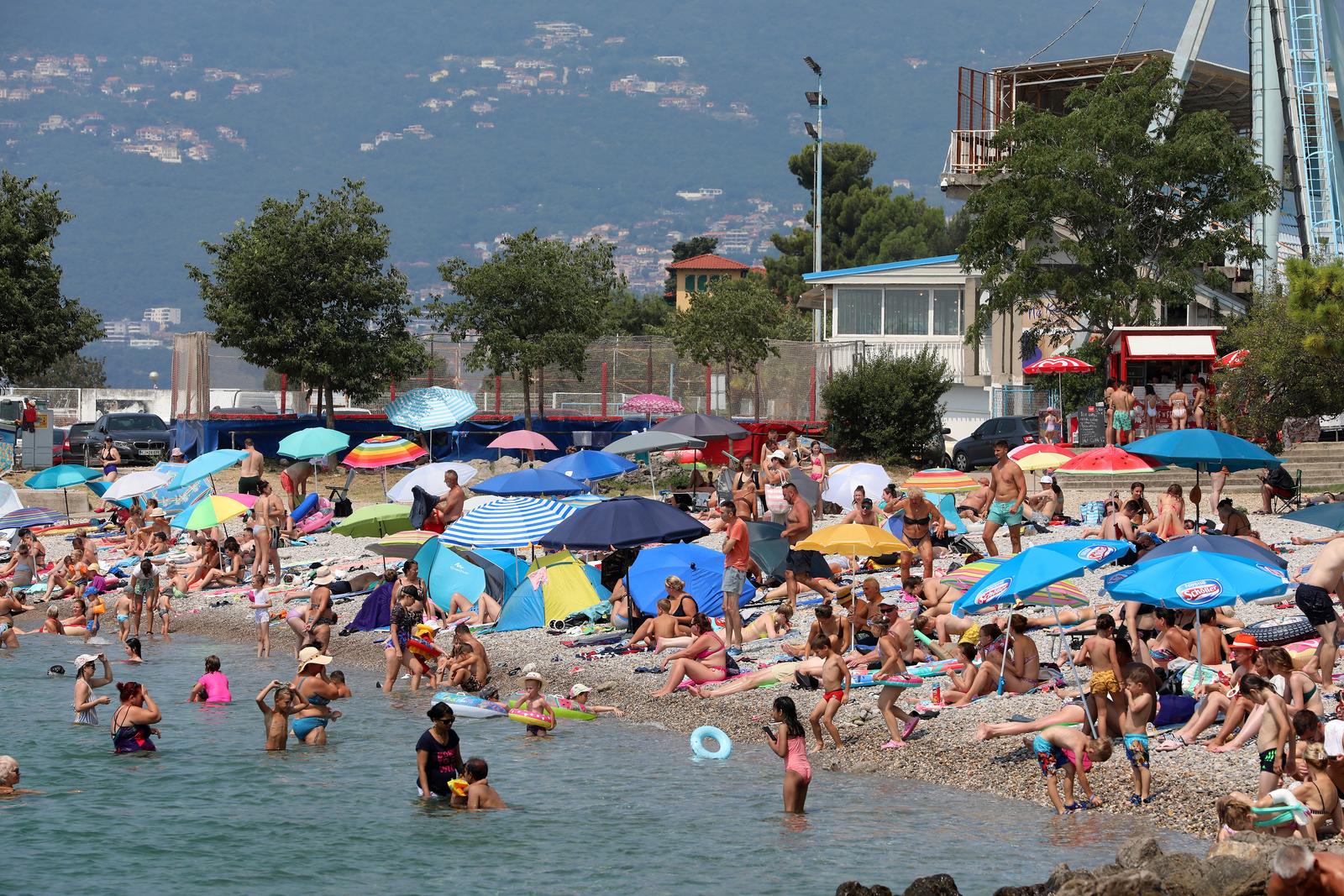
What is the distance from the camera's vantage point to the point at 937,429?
113 feet

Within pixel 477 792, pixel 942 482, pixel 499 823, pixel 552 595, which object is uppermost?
pixel 942 482

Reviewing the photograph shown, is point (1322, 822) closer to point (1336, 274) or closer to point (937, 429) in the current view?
point (1336, 274)

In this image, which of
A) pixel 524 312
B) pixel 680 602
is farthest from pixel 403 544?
pixel 524 312

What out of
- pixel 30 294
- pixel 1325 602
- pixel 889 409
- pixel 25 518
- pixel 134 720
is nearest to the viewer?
pixel 1325 602

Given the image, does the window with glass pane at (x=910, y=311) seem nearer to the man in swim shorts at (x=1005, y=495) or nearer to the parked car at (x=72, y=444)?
the parked car at (x=72, y=444)

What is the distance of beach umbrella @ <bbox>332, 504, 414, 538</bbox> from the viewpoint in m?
23.0

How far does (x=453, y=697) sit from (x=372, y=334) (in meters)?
20.7

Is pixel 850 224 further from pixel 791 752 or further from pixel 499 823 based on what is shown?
pixel 791 752

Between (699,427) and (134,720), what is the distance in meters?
13.3

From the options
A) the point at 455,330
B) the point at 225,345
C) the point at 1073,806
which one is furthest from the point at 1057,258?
the point at 1073,806

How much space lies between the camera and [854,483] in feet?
77.4

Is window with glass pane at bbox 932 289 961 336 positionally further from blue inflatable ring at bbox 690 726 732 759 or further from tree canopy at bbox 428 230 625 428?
blue inflatable ring at bbox 690 726 732 759

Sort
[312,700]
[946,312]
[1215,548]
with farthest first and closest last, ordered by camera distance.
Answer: [946,312]
[312,700]
[1215,548]

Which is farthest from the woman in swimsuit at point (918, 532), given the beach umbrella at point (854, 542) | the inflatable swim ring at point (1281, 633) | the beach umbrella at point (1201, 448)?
the inflatable swim ring at point (1281, 633)
